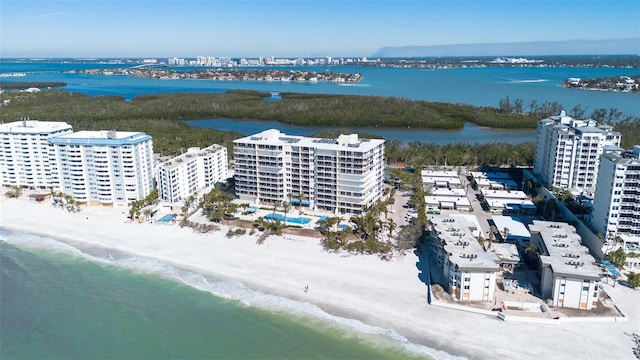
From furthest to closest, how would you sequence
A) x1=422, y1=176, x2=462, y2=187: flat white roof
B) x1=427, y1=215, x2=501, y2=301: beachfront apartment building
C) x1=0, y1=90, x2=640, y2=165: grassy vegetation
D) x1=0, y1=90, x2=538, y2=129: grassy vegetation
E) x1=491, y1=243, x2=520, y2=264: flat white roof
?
x1=0, y1=90, x2=538, y2=129: grassy vegetation → x1=0, y1=90, x2=640, y2=165: grassy vegetation → x1=422, y1=176, x2=462, y2=187: flat white roof → x1=491, y1=243, x2=520, y2=264: flat white roof → x1=427, y1=215, x2=501, y2=301: beachfront apartment building

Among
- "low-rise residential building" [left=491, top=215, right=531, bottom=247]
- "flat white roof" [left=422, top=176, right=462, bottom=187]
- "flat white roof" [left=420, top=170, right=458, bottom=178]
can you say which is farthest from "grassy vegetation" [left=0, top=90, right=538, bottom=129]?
"low-rise residential building" [left=491, top=215, right=531, bottom=247]

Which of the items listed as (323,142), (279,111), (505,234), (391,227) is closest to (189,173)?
(323,142)

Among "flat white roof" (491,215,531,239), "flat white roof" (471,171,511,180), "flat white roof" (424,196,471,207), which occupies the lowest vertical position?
"flat white roof" (491,215,531,239)

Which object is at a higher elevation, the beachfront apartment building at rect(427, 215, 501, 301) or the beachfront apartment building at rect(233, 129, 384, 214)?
the beachfront apartment building at rect(233, 129, 384, 214)

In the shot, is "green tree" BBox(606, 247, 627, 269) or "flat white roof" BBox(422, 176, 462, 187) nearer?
"green tree" BBox(606, 247, 627, 269)

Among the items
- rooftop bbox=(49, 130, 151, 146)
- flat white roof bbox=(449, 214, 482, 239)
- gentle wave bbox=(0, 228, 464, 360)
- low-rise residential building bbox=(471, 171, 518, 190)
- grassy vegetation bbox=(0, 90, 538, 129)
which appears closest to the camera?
gentle wave bbox=(0, 228, 464, 360)

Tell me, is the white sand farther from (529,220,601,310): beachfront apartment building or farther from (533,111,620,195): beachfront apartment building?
(533,111,620,195): beachfront apartment building

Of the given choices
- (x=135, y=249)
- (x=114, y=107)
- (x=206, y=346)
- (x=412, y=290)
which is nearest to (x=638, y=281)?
(x=412, y=290)
